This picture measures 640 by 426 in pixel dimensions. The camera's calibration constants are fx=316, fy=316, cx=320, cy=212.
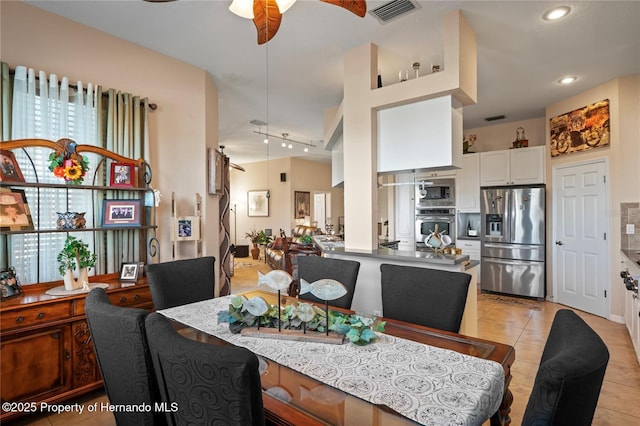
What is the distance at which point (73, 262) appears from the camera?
2332mm

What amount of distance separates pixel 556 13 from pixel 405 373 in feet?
9.98

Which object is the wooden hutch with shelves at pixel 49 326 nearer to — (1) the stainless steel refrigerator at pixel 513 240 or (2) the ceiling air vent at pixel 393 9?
(2) the ceiling air vent at pixel 393 9

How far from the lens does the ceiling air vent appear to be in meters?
2.39

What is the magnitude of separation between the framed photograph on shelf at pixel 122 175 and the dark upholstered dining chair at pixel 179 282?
3.25 feet

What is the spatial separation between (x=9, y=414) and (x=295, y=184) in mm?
7547

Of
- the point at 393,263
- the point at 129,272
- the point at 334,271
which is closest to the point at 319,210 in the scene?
the point at 393,263

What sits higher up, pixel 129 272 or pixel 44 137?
pixel 44 137

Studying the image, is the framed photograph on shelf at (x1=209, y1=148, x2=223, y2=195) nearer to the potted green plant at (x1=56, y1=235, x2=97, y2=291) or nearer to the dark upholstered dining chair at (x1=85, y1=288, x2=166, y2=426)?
the potted green plant at (x1=56, y1=235, x2=97, y2=291)

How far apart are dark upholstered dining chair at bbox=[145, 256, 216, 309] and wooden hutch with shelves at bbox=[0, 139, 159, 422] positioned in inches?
24.5

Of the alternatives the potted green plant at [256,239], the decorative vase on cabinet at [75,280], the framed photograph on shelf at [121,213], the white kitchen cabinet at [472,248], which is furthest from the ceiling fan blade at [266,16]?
the potted green plant at [256,239]

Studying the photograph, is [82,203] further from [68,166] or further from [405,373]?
[405,373]

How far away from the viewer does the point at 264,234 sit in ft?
28.1

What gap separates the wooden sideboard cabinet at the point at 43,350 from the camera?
1.90 meters

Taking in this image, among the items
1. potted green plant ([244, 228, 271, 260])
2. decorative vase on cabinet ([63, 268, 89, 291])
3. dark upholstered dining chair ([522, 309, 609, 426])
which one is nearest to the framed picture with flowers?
decorative vase on cabinet ([63, 268, 89, 291])
